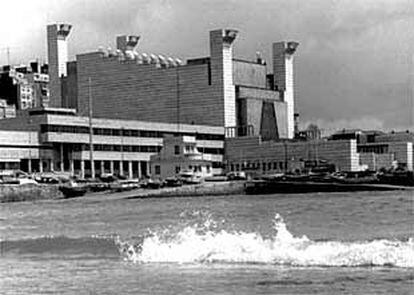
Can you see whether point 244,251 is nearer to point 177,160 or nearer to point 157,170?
point 177,160

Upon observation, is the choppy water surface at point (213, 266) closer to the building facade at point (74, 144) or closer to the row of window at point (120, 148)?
the building facade at point (74, 144)

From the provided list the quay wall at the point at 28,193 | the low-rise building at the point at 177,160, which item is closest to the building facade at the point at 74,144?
the low-rise building at the point at 177,160

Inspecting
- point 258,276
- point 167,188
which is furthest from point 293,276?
point 167,188

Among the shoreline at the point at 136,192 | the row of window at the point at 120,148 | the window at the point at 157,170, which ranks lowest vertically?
the shoreline at the point at 136,192

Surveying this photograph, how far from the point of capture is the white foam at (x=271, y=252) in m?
25.1

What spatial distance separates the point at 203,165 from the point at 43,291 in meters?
152

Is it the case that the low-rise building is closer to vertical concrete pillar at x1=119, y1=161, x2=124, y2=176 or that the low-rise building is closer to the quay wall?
vertical concrete pillar at x1=119, y1=161, x2=124, y2=176

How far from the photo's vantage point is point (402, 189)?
132 meters

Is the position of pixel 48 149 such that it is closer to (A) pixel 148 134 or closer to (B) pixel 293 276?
(A) pixel 148 134

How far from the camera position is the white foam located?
82.4 ft

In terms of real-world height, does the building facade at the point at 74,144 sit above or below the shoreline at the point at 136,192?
above

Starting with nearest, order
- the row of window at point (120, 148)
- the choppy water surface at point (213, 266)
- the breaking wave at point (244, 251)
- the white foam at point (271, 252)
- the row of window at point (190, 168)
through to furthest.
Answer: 1. the choppy water surface at point (213, 266)
2. the white foam at point (271, 252)
3. the breaking wave at point (244, 251)
4. the row of window at point (190, 168)
5. the row of window at point (120, 148)

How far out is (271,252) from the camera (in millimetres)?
27406

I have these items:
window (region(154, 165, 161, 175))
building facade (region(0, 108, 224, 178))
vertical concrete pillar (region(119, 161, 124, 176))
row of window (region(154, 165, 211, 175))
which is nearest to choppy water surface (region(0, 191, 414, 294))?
row of window (region(154, 165, 211, 175))
